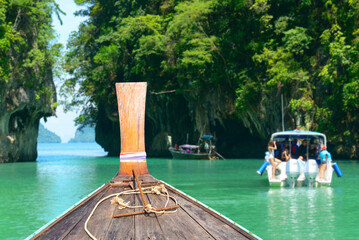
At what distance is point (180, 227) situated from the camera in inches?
189

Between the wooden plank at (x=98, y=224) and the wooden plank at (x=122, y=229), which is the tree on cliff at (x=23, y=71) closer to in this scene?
the wooden plank at (x=98, y=224)

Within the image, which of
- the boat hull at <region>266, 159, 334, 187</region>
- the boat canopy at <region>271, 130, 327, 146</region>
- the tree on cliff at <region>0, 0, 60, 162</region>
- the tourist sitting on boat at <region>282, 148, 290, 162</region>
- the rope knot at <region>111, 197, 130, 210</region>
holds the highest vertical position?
the tree on cliff at <region>0, 0, 60, 162</region>

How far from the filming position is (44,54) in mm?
38156

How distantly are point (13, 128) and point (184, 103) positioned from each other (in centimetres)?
1534

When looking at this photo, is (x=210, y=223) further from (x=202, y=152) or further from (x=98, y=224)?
(x=202, y=152)

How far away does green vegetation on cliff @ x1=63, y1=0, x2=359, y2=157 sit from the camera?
30.5 metres

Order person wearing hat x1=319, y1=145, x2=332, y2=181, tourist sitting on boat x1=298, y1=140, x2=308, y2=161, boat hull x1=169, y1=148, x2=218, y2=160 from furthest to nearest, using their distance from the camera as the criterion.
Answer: boat hull x1=169, y1=148, x2=218, y2=160 → tourist sitting on boat x1=298, y1=140, x2=308, y2=161 → person wearing hat x1=319, y1=145, x2=332, y2=181

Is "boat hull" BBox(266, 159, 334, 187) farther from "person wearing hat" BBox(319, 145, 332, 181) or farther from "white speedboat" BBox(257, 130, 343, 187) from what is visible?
"person wearing hat" BBox(319, 145, 332, 181)

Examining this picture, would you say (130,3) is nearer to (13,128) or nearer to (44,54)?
(44,54)

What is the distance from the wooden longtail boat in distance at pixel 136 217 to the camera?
4.59 metres

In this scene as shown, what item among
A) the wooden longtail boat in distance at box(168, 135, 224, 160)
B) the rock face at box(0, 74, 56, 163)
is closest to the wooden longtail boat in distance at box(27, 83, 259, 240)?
the rock face at box(0, 74, 56, 163)

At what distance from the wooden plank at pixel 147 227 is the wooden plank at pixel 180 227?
0.05m

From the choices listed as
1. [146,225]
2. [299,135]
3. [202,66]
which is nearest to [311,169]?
[299,135]

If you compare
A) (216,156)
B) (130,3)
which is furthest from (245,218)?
(130,3)
